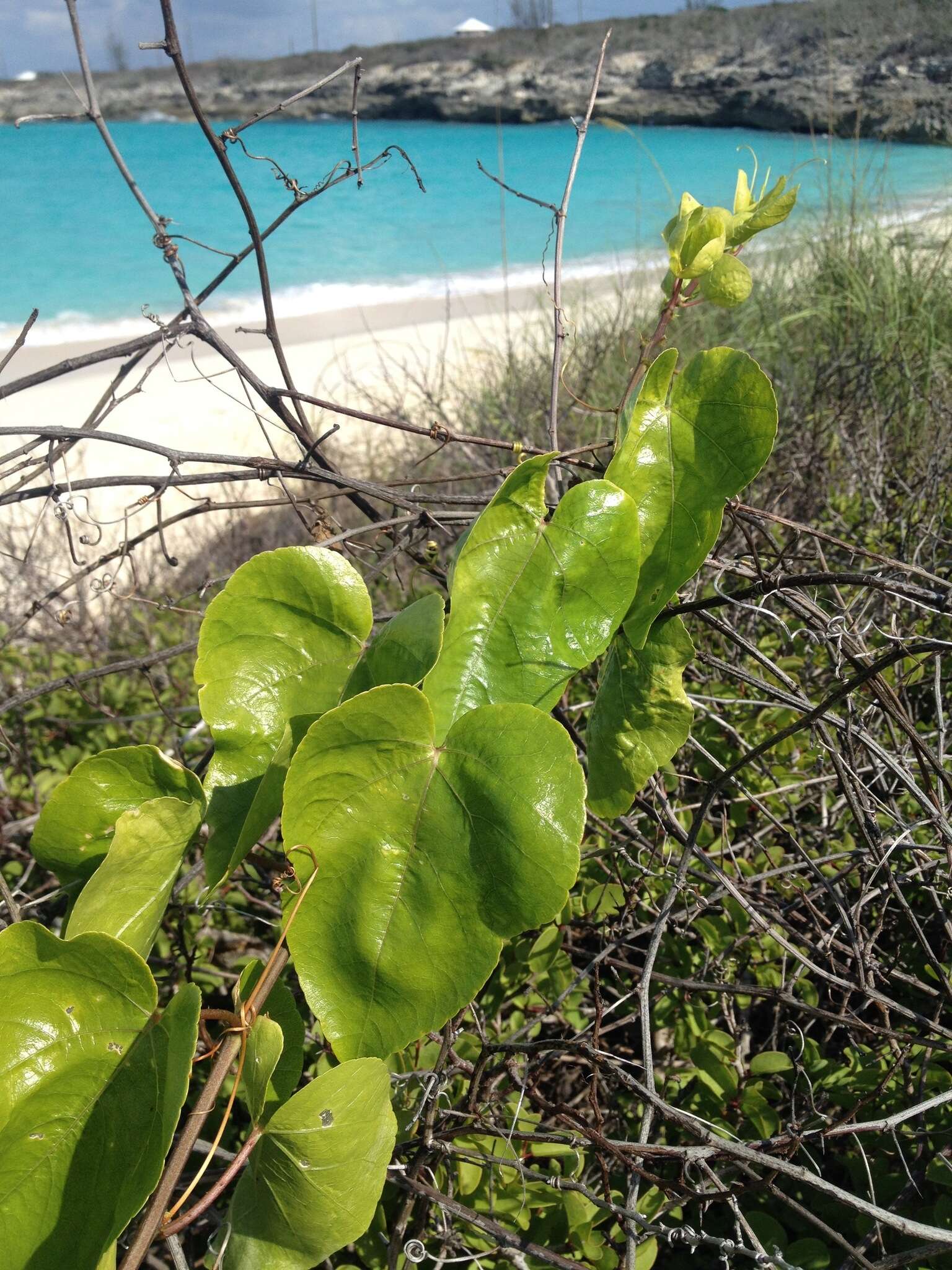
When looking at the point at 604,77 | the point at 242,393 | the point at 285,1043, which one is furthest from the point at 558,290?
the point at 604,77

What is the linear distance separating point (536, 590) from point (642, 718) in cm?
14

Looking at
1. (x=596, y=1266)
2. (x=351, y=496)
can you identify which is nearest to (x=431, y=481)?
(x=351, y=496)

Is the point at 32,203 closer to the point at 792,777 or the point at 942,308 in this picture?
the point at 942,308

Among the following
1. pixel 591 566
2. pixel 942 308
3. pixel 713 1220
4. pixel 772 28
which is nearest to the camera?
pixel 591 566

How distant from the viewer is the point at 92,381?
7.01m

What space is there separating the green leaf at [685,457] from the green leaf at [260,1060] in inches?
13.0

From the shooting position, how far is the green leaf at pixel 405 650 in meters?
0.54

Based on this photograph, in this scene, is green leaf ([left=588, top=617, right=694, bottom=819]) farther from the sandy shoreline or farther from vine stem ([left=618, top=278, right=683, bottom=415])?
the sandy shoreline

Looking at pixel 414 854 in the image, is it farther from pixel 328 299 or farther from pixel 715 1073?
pixel 328 299

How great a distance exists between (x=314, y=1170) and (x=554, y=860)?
0.68 ft

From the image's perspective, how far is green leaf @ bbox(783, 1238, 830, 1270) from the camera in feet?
2.76

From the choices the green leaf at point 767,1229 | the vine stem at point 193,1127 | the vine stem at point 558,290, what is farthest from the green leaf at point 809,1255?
the vine stem at point 558,290

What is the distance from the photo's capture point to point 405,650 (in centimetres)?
56

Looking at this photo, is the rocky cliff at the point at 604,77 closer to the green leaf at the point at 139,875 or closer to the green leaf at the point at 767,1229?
the green leaf at the point at 767,1229
